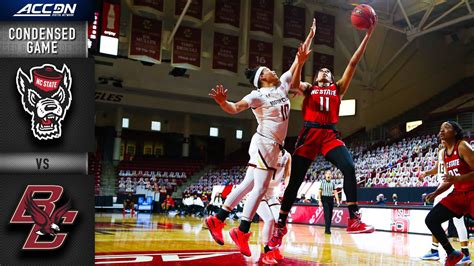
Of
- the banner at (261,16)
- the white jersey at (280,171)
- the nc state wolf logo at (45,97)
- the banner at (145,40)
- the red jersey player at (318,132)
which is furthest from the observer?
the banner at (261,16)

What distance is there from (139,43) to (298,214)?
33.3 feet

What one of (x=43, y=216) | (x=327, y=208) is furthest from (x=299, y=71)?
(x=327, y=208)

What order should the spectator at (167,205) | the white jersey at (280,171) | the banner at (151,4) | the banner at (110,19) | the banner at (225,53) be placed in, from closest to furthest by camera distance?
1. the white jersey at (280,171)
2. the banner at (110,19)
3. the banner at (151,4)
4. the banner at (225,53)
5. the spectator at (167,205)

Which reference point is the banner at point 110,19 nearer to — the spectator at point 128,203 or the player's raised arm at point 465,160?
the spectator at point 128,203

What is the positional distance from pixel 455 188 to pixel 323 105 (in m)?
1.94

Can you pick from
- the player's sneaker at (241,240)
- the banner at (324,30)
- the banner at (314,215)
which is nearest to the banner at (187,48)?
the banner at (324,30)

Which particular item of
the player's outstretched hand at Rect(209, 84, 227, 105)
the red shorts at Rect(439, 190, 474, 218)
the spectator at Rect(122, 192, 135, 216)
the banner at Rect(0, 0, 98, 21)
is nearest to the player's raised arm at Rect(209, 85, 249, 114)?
the player's outstretched hand at Rect(209, 84, 227, 105)

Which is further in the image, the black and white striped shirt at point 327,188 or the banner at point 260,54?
the banner at point 260,54

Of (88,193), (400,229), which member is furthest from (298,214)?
(88,193)

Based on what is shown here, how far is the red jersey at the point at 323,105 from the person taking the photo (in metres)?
5.71

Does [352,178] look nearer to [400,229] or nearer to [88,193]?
[88,193]

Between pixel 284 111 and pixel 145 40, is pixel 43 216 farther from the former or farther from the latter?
pixel 145 40

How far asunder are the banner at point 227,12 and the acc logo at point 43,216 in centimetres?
1916

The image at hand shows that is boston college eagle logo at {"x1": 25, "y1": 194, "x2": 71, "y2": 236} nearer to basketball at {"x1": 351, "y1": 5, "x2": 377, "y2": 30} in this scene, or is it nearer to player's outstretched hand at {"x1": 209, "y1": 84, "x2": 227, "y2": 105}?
player's outstretched hand at {"x1": 209, "y1": 84, "x2": 227, "y2": 105}
